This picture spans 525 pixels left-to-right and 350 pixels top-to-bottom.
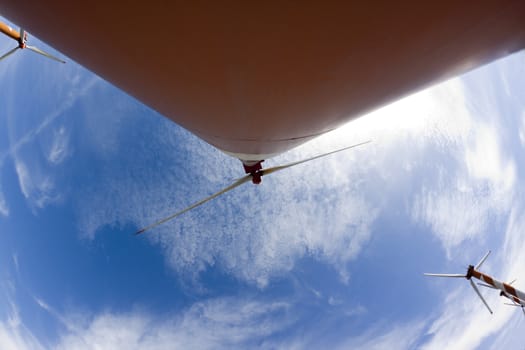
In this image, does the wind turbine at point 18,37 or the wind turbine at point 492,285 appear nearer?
the wind turbine at point 18,37

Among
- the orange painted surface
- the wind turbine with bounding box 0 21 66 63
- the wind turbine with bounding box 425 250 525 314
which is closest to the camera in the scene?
the orange painted surface

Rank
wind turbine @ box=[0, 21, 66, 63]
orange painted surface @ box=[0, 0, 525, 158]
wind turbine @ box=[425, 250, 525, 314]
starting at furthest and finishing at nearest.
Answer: wind turbine @ box=[425, 250, 525, 314] → wind turbine @ box=[0, 21, 66, 63] → orange painted surface @ box=[0, 0, 525, 158]

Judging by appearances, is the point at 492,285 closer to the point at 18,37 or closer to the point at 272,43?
the point at 272,43

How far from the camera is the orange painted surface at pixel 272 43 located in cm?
229

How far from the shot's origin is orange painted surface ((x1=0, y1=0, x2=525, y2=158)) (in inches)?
90.1

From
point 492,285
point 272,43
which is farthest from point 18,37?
point 492,285

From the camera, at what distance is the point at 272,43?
257 centimetres

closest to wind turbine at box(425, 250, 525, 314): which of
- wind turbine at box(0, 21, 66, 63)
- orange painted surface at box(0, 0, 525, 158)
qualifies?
orange painted surface at box(0, 0, 525, 158)

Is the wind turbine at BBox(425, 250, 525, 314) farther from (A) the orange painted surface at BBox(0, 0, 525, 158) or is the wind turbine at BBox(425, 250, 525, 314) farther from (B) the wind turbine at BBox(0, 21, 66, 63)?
(B) the wind turbine at BBox(0, 21, 66, 63)

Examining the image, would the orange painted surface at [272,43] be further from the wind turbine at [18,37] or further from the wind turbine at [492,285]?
the wind turbine at [492,285]

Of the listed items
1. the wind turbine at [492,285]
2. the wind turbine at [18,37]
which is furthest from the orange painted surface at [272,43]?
the wind turbine at [492,285]

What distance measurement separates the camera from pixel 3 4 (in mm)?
2834

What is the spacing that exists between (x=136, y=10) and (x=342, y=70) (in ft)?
6.87

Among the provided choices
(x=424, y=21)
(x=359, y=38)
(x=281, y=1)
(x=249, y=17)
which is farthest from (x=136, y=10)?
(x=424, y=21)
